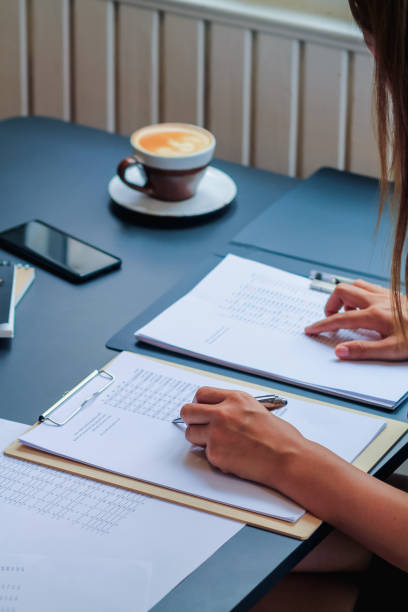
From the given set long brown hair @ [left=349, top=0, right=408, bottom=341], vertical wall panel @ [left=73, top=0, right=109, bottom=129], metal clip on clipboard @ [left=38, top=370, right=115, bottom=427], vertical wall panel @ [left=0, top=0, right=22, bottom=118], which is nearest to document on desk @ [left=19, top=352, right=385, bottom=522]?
metal clip on clipboard @ [left=38, top=370, right=115, bottom=427]

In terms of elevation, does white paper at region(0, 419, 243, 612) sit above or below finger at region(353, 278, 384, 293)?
below

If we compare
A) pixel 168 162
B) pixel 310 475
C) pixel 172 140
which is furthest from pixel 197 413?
pixel 172 140

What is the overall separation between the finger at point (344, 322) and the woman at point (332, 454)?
0.19 meters

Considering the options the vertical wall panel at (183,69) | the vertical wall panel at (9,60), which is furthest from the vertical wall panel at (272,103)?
the vertical wall panel at (9,60)

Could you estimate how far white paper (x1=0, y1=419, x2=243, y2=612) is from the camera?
73 centimetres

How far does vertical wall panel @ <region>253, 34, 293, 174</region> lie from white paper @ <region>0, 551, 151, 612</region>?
1.31 meters

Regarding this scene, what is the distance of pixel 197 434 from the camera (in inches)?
34.0

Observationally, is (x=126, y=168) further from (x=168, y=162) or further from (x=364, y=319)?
(x=364, y=319)

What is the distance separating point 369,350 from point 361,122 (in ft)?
2.79

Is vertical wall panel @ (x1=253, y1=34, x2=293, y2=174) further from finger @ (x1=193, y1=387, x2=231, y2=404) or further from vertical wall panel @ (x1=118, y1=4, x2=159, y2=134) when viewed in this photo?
finger @ (x1=193, y1=387, x2=231, y2=404)

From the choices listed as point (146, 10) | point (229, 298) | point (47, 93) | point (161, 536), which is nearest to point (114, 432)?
point (161, 536)

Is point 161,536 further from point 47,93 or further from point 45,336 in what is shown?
point 47,93

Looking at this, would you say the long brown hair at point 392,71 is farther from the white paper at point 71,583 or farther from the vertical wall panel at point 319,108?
the vertical wall panel at point 319,108

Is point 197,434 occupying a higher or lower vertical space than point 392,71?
lower
